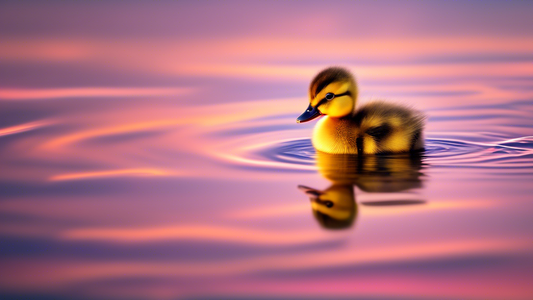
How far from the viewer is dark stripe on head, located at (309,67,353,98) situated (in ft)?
13.1

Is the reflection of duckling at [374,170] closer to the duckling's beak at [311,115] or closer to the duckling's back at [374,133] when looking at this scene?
the duckling's back at [374,133]

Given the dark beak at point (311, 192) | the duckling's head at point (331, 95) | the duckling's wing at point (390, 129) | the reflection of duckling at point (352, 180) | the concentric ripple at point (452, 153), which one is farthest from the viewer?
the duckling's head at point (331, 95)

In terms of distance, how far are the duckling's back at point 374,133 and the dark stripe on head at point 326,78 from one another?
22 centimetres

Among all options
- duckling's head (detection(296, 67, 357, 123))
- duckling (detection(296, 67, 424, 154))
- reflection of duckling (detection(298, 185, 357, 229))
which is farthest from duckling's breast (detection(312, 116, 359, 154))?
reflection of duckling (detection(298, 185, 357, 229))

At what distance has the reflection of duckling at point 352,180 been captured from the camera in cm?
262

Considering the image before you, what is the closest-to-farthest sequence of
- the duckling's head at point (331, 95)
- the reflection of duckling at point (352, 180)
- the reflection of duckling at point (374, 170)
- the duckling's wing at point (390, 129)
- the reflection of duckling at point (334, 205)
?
the reflection of duckling at point (334, 205), the reflection of duckling at point (352, 180), the reflection of duckling at point (374, 170), the duckling's wing at point (390, 129), the duckling's head at point (331, 95)

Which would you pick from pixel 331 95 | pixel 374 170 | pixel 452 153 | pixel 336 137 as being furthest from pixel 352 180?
pixel 331 95

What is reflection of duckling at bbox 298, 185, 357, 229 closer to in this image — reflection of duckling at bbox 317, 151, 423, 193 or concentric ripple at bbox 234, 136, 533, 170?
reflection of duckling at bbox 317, 151, 423, 193

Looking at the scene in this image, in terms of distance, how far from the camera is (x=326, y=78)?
4.02 m

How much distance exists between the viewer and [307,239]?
2.35 m

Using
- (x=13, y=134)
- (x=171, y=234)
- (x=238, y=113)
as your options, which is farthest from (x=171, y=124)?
(x=171, y=234)

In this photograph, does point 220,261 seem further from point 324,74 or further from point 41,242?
point 324,74

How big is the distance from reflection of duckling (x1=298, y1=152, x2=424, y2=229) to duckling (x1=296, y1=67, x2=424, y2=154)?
8cm

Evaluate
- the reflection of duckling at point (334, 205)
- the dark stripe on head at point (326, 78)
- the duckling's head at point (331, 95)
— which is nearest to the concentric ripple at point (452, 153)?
the duckling's head at point (331, 95)
